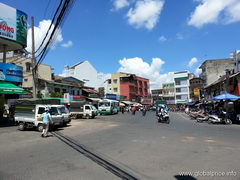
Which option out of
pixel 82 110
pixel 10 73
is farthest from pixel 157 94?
pixel 10 73

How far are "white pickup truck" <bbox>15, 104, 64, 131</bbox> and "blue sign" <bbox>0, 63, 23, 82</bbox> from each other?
5.21m

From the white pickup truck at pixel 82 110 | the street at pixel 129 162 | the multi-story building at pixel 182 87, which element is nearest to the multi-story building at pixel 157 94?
the multi-story building at pixel 182 87

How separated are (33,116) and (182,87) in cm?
7750

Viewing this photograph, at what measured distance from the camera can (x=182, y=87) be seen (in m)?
85.2

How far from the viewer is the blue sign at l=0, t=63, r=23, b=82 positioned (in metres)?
19.7

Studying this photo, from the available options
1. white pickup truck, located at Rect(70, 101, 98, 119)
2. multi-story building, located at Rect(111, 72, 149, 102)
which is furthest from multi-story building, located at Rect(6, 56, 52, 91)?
multi-story building, located at Rect(111, 72, 149, 102)

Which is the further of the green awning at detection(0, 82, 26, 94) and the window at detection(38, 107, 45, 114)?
the green awning at detection(0, 82, 26, 94)

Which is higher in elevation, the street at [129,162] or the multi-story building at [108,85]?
the multi-story building at [108,85]

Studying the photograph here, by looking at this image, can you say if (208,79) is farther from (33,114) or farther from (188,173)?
(188,173)

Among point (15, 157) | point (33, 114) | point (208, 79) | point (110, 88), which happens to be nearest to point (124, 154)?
point (15, 157)

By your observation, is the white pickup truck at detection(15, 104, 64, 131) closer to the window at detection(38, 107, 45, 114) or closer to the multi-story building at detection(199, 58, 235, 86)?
the window at detection(38, 107, 45, 114)

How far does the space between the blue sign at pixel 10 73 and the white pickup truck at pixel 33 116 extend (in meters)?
5.21

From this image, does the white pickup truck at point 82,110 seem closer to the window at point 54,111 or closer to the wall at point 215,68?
the window at point 54,111

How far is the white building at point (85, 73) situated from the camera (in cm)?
5462
